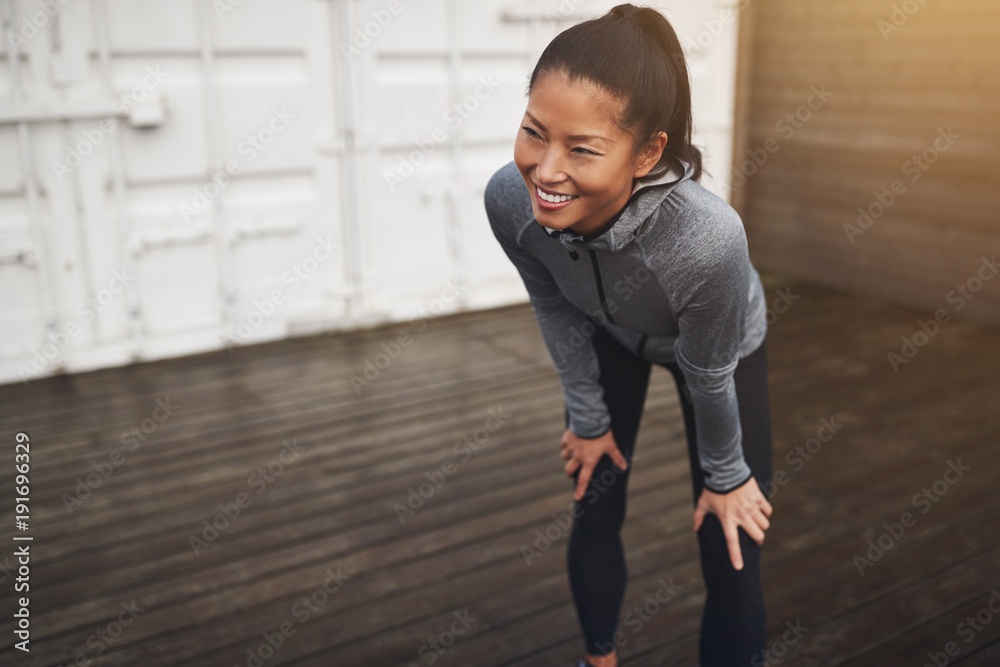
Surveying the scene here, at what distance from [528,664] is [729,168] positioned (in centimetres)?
448

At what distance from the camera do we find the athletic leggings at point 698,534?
5.26 ft

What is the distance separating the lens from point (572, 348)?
5.74 feet

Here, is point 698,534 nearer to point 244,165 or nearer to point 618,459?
point 618,459

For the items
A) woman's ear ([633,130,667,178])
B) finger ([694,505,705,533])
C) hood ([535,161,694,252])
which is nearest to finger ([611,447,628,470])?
finger ([694,505,705,533])

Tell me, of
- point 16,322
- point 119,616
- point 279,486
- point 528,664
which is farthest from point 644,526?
→ point 16,322

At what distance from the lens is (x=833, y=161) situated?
5453 mm

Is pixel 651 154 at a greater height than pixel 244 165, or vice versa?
pixel 651 154

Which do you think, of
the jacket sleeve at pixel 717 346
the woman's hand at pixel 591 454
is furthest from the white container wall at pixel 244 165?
the jacket sleeve at pixel 717 346

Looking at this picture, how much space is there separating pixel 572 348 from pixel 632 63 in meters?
0.66

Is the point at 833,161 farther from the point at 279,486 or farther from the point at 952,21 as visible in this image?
the point at 279,486

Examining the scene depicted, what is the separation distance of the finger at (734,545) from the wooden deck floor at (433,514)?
71 centimetres

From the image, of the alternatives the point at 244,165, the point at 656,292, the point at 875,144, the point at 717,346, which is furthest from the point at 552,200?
the point at 875,144

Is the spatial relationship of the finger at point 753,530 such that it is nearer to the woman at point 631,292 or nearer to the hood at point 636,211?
the woman at point 631,292

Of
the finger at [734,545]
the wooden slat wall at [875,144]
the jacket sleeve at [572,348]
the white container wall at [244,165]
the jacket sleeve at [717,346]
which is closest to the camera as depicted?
the jacket sleeve at [717,346]
